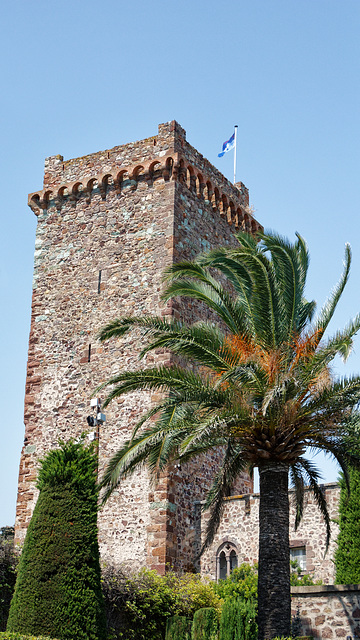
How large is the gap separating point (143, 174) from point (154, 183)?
1.60ft

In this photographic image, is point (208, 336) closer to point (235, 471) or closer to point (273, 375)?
point (273, 375)

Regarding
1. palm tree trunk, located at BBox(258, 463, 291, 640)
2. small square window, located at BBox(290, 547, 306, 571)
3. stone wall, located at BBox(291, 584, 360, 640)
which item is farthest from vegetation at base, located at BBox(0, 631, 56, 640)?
small square window, located at BBox(290, 547, 306, 571)

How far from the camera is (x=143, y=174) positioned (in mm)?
23578

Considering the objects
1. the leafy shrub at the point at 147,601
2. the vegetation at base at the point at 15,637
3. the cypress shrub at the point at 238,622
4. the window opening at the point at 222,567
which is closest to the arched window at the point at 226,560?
the window opening at the point at 222,567

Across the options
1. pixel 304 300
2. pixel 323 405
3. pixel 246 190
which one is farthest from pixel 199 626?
pixel 246 190

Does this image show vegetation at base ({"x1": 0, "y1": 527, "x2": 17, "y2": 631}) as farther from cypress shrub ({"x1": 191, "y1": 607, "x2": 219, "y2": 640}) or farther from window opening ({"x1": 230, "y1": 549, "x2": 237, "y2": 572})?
window opening ({"x1": 230, "y1": 549, "x2": 237, "y2": 572})

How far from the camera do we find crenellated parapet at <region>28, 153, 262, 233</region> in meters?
23.3

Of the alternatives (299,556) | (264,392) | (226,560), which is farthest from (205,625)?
(264,392)

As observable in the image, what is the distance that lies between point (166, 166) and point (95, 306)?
458cm

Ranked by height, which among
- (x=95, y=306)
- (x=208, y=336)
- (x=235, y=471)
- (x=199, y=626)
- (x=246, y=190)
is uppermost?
(x=246, y=190)

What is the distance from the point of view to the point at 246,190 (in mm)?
27797

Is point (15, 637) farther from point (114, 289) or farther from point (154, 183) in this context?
point (154, 183)

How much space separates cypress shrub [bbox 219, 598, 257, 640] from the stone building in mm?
3270

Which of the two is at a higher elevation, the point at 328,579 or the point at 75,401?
the point at 75,401
